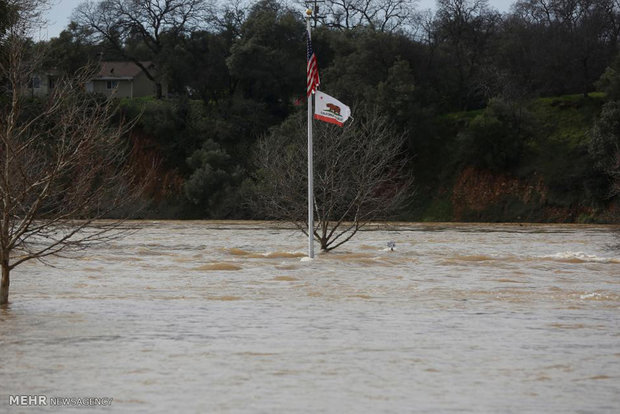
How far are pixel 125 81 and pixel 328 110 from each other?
65376mm

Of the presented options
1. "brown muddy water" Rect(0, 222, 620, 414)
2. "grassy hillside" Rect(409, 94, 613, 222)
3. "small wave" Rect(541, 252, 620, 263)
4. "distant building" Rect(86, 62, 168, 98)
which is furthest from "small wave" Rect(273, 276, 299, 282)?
"distant building" Rect(86, 62, 168, 98)

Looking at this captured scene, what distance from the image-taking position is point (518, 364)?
13.7 meters

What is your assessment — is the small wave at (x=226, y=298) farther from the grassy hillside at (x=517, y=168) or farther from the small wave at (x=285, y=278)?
the grassy hillside at (x=517, y=168)

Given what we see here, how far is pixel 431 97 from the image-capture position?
7412cm

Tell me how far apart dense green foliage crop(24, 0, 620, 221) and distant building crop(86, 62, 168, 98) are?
2396 millimetres

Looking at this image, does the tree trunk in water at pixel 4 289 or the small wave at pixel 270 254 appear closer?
the tree trunk in water at pixel 4 289

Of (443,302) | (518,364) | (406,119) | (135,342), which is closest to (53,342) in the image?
(135,342)

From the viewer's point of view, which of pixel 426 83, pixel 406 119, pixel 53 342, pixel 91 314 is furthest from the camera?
pixel 426 83

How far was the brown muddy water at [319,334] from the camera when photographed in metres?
11.6

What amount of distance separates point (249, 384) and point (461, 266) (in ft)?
64.2

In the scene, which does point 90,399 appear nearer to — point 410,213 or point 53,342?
point 53,342

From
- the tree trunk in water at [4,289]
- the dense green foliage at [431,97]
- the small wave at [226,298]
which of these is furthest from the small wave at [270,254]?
the dense green foliage at [431,97]

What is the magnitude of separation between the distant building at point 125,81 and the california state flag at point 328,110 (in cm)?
5927

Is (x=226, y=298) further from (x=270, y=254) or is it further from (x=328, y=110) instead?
(x=270, y=254)
